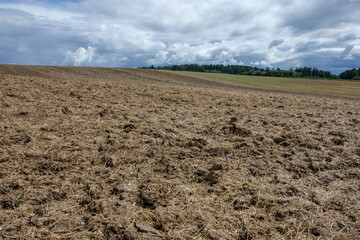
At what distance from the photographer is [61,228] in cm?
289

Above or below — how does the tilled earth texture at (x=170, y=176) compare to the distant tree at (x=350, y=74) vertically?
below

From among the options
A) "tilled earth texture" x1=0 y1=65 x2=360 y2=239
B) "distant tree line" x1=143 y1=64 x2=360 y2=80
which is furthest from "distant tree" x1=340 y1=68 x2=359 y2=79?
"tilled earth texture" x1=0 y1=65 x2=360 y2=239

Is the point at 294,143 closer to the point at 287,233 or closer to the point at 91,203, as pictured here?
the point at 287,233

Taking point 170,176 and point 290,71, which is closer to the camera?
point 170,176

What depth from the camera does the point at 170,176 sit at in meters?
4.26

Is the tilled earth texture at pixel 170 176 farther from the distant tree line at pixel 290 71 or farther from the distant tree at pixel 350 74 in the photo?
the distant tree at pixel 350 74

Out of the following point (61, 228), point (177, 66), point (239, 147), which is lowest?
point (61, 228)

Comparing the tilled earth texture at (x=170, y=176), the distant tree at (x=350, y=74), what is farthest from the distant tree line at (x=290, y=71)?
the tilled earth texture at (x=170, y=176)

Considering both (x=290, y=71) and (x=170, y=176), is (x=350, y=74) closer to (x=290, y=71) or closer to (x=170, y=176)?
(x=290, y=71)

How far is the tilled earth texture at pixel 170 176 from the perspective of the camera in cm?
301

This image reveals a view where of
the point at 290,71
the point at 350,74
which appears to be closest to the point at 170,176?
the point at 290,71

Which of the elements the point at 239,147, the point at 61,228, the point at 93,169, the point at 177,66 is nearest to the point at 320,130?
the point at 239,147

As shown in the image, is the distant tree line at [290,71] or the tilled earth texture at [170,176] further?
the distant tree line at [290,71]

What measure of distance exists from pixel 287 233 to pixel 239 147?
2797 mm
